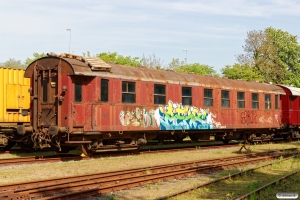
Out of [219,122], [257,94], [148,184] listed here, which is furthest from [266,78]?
[148,184]

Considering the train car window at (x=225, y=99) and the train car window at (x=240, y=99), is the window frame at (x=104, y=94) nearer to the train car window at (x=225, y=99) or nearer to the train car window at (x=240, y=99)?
the train car window at (x=225, y=99)

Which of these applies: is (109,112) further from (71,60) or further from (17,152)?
(17,152)

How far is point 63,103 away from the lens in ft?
54.7

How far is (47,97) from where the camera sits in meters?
17.3

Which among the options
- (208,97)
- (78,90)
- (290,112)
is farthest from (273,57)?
(78,90)

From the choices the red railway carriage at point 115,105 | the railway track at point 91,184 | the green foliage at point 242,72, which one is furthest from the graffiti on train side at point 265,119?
the green foliage at point 242,72

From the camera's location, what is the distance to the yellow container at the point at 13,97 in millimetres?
20406

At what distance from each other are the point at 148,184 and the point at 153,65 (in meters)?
51.0

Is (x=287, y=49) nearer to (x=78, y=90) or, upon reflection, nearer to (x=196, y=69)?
(x=196, y=69)

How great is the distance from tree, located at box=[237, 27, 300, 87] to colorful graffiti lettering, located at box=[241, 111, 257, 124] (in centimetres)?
3391

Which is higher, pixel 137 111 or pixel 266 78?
pixel 266 78

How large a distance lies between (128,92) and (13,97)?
579 centimetres

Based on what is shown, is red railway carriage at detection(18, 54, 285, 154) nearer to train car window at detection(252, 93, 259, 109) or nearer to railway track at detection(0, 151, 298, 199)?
train car window at detection(252, 93, 259, 109)

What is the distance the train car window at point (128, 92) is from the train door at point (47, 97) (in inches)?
112
